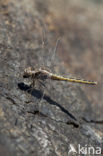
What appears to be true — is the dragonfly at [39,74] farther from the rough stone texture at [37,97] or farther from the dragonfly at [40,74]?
the rough stone texture at [37,97]

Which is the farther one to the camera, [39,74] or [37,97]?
[39,74]

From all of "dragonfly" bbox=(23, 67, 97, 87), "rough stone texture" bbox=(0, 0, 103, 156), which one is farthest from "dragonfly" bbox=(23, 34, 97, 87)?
"rough stone texture" bbox=(0, 0, 103, 156)

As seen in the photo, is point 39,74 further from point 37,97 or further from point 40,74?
point 37,97

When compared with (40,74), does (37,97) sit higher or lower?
lower

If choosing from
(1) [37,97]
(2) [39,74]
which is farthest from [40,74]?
(1) [37,97]

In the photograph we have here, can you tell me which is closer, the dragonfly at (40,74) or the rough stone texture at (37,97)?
the rough stone texture at (37,97)

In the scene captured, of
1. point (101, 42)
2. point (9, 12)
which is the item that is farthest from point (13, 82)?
point (101, 42)

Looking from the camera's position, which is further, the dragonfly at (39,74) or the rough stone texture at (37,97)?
the dragonfly at (39,74)

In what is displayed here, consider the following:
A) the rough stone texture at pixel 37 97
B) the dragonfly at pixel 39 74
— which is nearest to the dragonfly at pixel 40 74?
the dragonfly at pixel 39 74

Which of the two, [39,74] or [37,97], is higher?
[39,74]

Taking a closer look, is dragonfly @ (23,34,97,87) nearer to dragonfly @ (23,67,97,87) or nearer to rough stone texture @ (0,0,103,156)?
dragonfly @ (23,67,97,87)
